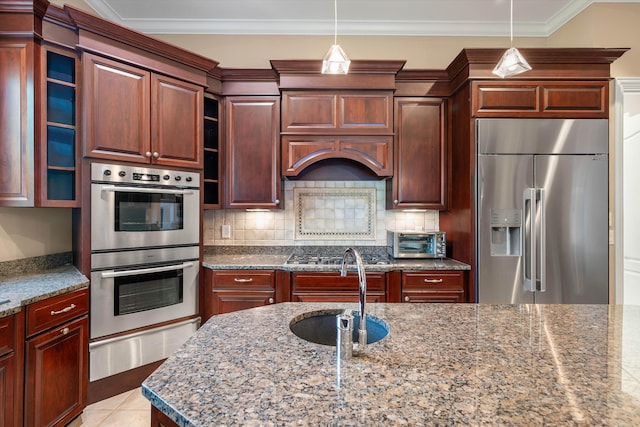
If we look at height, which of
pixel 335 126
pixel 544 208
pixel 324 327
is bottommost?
pixel 324 327

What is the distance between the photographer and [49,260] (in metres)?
2.32

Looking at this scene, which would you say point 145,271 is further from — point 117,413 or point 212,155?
point 212,155

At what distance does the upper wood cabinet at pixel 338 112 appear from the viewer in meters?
2.87

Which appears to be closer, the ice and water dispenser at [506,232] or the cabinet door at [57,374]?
the cabinet door at [57,374]

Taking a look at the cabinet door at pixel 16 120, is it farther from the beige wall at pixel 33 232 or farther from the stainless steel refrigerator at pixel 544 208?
the stainless steel refrigerator at pixel 544 208

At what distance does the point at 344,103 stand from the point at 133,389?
9.19ft

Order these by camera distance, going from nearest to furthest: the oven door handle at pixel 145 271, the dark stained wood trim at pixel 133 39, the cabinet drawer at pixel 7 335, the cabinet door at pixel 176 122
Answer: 1. the cabinet drawer at pixel 7 335
2. the dark stained wood trim at pixel 133 39
3. the oven door handle at pixel 145 271
4. the cabinet door at pixel 176 122

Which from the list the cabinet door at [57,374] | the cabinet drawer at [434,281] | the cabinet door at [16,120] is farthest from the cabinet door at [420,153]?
the cabinet door at [16,120]

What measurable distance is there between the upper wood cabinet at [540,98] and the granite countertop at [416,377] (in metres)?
1.87

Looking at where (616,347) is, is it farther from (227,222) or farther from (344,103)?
(227,222)

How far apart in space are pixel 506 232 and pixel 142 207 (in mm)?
2801

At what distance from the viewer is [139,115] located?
93.0 inches

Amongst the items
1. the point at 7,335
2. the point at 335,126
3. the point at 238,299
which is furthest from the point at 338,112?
the point at 7,335

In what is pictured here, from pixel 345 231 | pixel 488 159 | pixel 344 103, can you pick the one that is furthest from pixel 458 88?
pixel 345 231
